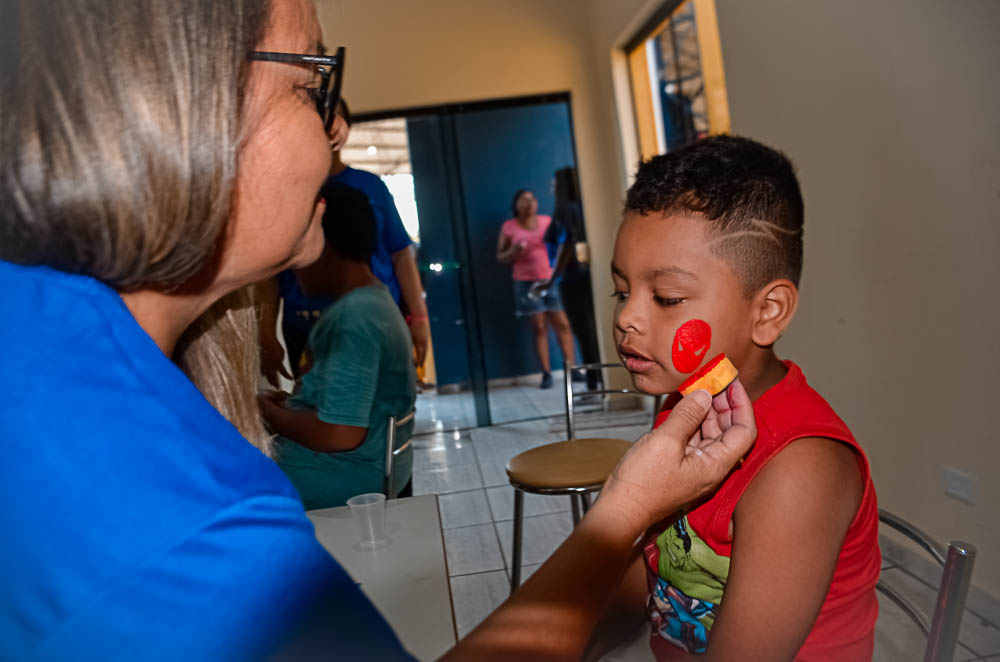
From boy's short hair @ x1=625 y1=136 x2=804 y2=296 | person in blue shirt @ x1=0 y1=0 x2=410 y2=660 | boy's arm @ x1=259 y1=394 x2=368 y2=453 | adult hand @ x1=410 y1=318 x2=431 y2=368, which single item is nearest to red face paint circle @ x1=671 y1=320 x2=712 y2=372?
boy's short hair @ x1=625 y1=136 x2=804 y2=296

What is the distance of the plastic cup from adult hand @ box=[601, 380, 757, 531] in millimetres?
549

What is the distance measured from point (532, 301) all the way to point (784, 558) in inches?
180

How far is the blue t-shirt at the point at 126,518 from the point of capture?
48 cm

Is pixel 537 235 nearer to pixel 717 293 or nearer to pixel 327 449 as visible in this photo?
pixel 327 449

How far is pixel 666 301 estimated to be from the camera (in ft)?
3.75

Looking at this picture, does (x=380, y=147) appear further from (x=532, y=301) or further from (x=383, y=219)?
(x=383, y=219)

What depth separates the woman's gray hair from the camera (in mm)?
552

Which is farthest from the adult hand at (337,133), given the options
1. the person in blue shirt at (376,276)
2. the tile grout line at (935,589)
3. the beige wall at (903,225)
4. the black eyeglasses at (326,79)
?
the tile grout line at (935,589)

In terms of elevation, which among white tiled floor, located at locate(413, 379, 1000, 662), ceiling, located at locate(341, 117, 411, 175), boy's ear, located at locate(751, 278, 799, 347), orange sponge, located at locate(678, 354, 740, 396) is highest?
ceiling, located at locate(341, 117, 411, 175)

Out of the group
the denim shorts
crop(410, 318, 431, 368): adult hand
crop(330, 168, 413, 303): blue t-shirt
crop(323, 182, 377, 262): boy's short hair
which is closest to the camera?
crop(323, 182, 377, 262): boy's short hair

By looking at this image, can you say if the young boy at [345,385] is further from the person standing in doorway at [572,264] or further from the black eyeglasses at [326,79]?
the person standing in doorway at [572,264]

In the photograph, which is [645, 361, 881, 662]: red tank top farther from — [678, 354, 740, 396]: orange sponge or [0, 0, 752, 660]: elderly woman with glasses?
[0, 0, 752, 660]: elderly woman with glasses

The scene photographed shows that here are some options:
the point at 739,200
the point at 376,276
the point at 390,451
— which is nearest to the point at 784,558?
the point at 739,200

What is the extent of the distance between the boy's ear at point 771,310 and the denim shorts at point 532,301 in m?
4.20
